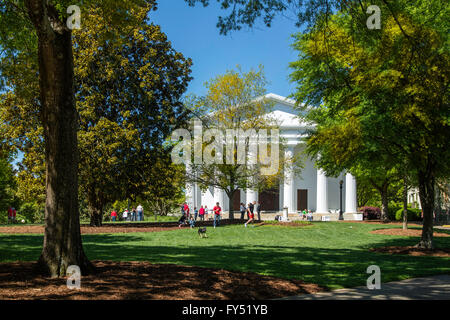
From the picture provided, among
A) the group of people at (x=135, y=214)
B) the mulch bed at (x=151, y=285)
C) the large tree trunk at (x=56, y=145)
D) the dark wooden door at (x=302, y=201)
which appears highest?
the large tree trunk at (x=56, y=145)

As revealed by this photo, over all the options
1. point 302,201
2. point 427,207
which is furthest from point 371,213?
point 427,207

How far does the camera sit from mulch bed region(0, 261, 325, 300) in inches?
264

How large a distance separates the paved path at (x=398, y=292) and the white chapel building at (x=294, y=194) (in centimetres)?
3730

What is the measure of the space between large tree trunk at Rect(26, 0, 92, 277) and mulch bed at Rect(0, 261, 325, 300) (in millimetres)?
558

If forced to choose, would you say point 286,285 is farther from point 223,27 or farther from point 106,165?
point 106,165

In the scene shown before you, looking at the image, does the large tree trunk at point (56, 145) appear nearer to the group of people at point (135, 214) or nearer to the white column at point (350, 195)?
the group of people at point (135, 214)

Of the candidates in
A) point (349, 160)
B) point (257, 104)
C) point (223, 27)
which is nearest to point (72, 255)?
point (223, 27)

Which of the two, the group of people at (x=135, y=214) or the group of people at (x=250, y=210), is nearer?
the group of people at (x=250, y=210)

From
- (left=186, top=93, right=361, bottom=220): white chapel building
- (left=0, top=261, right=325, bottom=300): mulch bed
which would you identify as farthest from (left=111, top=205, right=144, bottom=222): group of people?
(left=0, top=261, right=325, bottom=300): mulch bed

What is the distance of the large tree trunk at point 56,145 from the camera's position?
8047mm

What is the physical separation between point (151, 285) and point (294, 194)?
46917mm

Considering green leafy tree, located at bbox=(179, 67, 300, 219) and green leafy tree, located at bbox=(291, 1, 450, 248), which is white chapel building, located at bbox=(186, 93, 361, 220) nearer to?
green leafy tree, located at bbox=(179, 67, 300, 219)

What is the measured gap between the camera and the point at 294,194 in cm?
5319

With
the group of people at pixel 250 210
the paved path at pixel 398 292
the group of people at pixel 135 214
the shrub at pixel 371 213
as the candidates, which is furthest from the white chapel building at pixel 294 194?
the paved path at pixel 398 292
